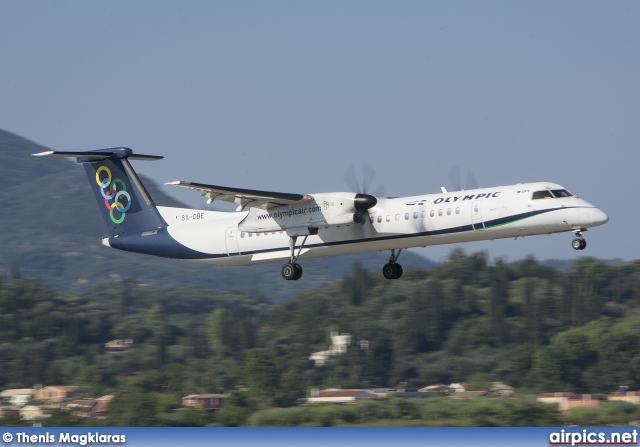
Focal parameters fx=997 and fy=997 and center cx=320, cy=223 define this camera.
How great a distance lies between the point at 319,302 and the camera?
8725 cm

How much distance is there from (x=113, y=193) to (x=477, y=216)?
11.1 m

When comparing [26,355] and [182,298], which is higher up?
[182,298]

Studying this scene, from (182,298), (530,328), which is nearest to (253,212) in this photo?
(530,328)

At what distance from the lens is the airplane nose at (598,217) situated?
22109mm

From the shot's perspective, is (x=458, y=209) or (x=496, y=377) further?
(x=496, y=377)

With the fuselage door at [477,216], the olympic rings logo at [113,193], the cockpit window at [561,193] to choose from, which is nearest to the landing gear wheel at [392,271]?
the fuselage door at [477,216]

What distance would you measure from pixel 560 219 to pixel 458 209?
2.40 m

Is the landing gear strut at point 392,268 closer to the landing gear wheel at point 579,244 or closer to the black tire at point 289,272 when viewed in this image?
the black tire at point 289,272

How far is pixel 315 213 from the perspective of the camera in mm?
25125

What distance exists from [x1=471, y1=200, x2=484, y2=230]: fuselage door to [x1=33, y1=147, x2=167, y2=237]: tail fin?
937cm

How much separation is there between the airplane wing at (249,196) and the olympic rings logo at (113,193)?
13.8 feet

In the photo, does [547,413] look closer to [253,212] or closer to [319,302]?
[253,212]

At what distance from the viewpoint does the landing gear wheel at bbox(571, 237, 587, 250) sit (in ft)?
74.0

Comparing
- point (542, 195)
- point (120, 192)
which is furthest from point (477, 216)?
point (120, 192)
